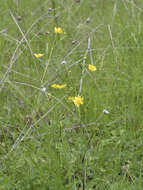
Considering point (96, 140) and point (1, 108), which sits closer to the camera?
point (96, 140)

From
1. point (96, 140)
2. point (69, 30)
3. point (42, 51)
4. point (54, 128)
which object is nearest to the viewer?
point (54, 128)

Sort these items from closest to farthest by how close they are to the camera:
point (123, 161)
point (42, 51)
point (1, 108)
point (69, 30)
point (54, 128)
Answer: point (54, 128), point (123, 161), point (1, 108), point (42, 51), point (69, 30)

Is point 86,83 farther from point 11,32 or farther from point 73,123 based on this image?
point 11,32

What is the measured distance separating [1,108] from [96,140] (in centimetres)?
67

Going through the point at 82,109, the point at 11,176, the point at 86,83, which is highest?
the point at 86,83

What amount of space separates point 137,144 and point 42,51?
92 cm

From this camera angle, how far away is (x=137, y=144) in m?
1.76

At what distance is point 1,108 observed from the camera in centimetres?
207

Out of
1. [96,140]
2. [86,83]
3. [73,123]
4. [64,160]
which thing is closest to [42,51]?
[86,83]

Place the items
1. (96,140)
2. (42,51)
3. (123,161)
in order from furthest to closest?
1. (42,51)
2. (96,140)
3. (123,161)

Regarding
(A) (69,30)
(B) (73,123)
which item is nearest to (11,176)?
(B) (73,123)

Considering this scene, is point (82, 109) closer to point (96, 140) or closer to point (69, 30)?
point (96, 140)

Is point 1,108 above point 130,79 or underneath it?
underneath

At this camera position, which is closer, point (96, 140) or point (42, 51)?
point (96, 140)
